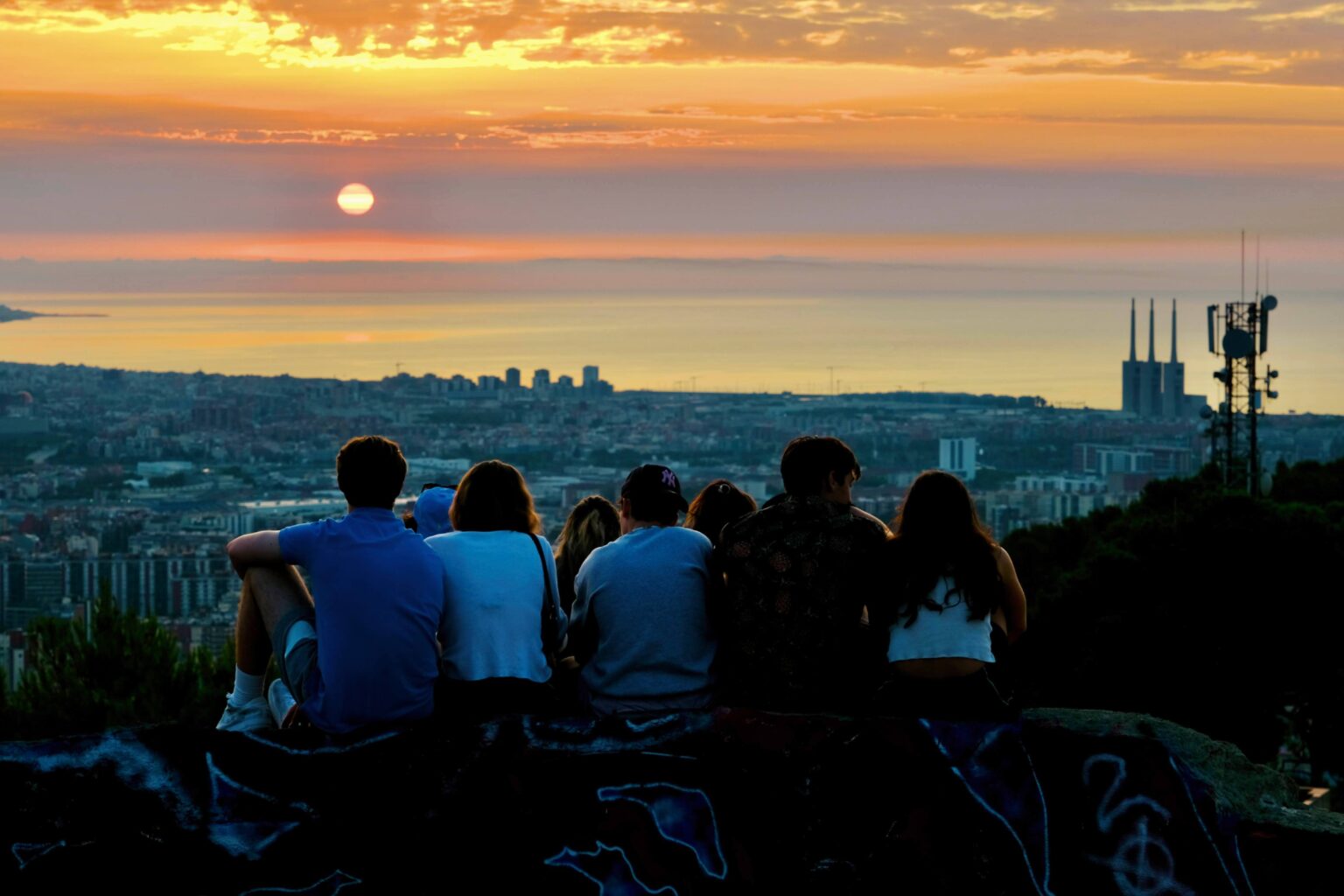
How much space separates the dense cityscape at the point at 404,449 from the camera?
65.2m

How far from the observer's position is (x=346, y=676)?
5527mm

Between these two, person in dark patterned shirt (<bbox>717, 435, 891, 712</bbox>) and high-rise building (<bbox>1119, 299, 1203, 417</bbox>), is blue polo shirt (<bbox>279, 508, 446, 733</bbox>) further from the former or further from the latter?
high-rise building (<bbox>1119, 299, 1203, 417</bbox>)

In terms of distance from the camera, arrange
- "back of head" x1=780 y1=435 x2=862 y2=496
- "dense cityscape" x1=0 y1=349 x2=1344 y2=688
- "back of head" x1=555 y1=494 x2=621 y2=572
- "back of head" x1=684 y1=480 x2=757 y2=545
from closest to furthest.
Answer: "back of head" x1=780 y1=435 x2=862 y2=496 → "back of head" x1=684 y1=480 x2=757 y2=545 → "back of head" x1=555 y1=494 x2=621 y2=572 → "dense cityscape" x1=0 y1=349 x2=1344 y2=688

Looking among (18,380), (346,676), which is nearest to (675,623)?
(346,676)

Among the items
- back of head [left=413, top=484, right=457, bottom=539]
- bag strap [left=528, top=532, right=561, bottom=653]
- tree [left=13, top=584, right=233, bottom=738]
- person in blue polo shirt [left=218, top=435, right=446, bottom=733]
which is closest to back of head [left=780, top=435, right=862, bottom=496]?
bag strap [left=528, top=532, right=561, bottom=653]

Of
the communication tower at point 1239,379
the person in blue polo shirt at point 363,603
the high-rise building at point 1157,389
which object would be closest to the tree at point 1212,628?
the communication tower at point 1239,379

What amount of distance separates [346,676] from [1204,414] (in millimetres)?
34806

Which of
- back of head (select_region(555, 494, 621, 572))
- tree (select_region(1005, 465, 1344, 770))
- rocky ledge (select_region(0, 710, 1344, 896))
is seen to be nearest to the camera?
rocky ledge (select_region(0, 710, 1344, 896))

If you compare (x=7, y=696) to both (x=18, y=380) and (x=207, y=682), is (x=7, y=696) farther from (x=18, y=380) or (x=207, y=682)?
Answer: (x=18, y=380)

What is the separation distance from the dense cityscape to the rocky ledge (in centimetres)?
4633

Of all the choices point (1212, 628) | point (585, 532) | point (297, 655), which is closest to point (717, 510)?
point (585, 532)

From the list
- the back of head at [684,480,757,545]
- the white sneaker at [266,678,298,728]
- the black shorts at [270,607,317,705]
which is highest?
the back of head at [684,480,757,545]

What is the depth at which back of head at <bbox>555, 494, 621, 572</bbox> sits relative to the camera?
21.7 feet

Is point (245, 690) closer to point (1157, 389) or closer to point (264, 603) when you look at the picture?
point (264, 603)
